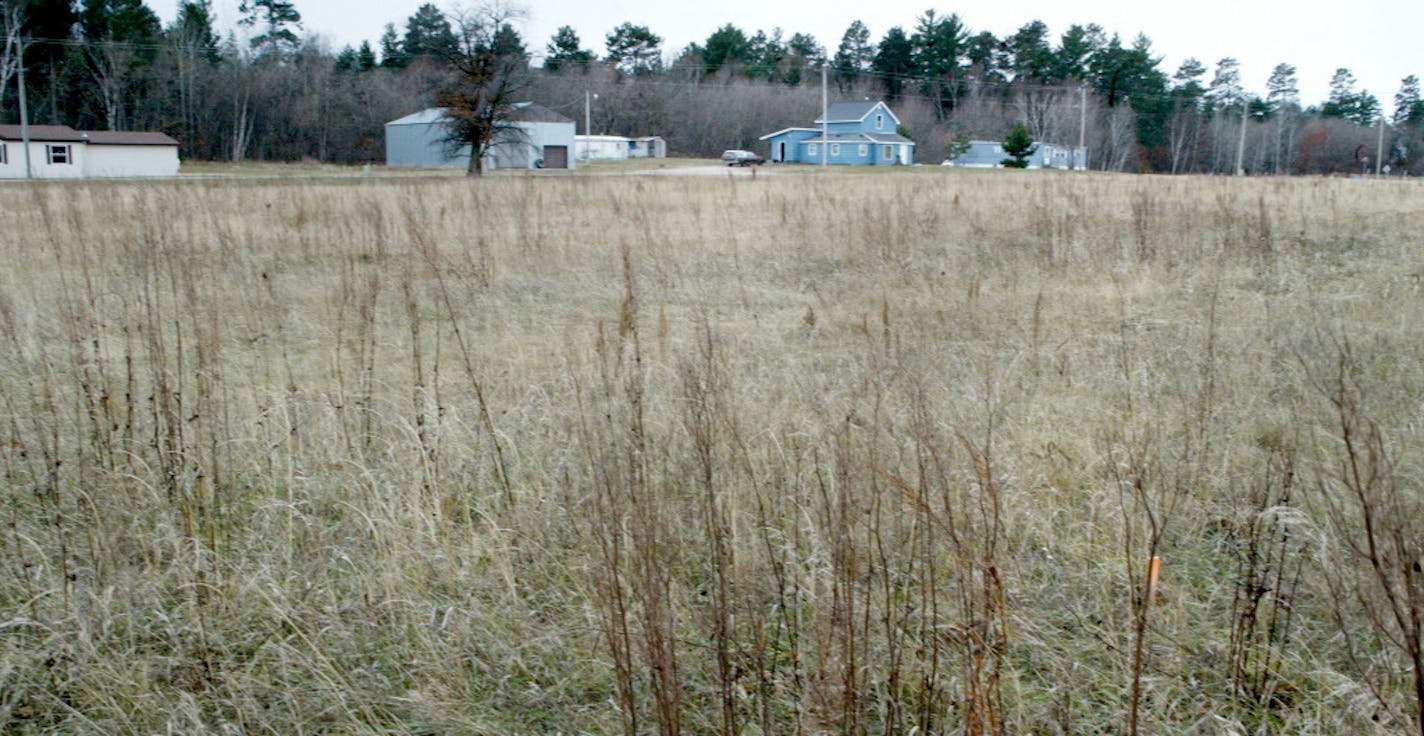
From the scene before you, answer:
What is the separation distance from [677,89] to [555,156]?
2484 centimetres

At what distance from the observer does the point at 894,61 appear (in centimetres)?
8244

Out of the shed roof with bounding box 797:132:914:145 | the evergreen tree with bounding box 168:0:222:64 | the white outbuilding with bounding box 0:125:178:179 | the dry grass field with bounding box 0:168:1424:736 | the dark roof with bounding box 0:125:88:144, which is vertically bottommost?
the dry grass field with bounding box 0:168:1424:736

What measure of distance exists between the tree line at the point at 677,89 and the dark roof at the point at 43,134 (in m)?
3.72

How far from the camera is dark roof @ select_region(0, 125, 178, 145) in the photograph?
137 ft

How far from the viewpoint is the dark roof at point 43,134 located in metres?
41.5

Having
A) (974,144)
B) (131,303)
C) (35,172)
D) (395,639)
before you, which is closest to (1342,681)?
(395,639)

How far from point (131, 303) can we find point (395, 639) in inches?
222

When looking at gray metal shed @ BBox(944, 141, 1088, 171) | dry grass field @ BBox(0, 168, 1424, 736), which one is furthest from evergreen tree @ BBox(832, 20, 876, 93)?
dry grass field @ BBox(0, 168, 1424, 736)

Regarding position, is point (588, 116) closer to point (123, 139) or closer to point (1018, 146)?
point (1018, 146)

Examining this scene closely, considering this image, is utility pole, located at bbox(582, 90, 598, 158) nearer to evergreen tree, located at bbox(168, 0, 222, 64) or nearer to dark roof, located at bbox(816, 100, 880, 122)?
dark roof, located at bbox(816, 100, 880, 122)

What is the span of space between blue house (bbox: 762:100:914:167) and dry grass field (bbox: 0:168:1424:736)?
5772cm

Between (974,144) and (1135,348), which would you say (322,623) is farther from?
(974,144)

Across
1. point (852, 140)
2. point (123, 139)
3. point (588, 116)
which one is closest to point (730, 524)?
point (123, 139)

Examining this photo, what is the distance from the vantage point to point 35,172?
133ft
